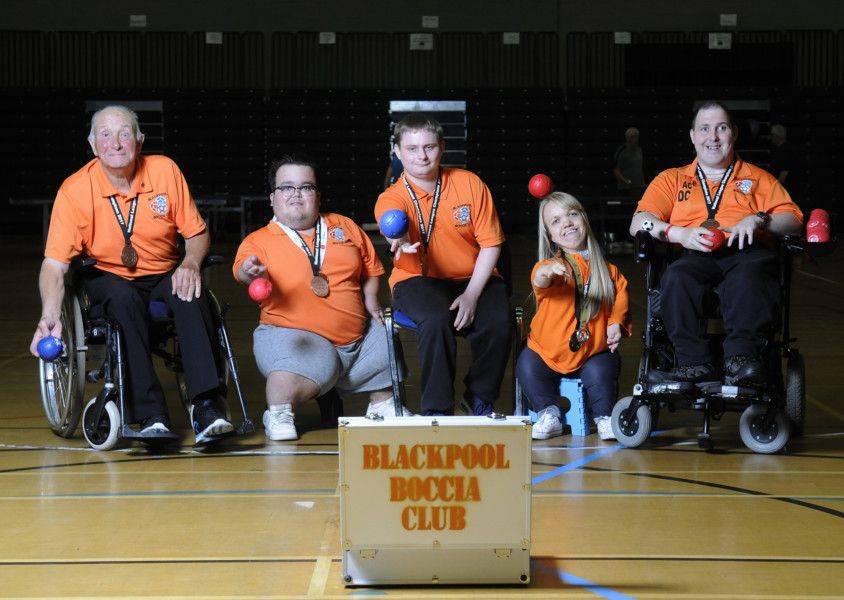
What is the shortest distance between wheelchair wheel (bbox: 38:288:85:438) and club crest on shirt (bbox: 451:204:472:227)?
127 centimetres

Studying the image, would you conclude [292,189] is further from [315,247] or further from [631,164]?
[631,164]

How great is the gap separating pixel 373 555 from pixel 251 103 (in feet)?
47.7

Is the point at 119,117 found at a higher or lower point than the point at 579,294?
higher

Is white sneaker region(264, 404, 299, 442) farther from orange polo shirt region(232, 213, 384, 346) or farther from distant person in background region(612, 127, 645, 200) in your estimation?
distant person in background region(612, 127, 645, 200)

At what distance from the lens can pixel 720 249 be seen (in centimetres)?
398

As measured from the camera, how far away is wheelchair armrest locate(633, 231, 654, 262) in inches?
154

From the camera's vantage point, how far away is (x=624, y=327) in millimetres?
4211

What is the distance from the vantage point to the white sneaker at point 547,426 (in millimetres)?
4105

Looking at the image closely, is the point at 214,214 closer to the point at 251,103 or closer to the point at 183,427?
the point at 251,103

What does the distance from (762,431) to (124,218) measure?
83.8 inches

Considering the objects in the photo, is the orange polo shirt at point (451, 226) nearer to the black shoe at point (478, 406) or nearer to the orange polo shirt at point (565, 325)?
the orange polo shirt at point (565, 325)

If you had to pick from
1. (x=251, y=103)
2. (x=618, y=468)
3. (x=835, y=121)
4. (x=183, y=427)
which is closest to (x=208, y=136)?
(x=251, y=103)

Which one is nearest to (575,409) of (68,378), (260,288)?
(260,288)

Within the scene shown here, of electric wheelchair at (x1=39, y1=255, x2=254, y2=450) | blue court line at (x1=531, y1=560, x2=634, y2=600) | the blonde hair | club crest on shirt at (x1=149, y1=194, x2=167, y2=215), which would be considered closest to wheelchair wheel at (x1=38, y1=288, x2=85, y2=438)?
electric wheelchair at (x1=39, y1=255, x2=254, y2=450)
